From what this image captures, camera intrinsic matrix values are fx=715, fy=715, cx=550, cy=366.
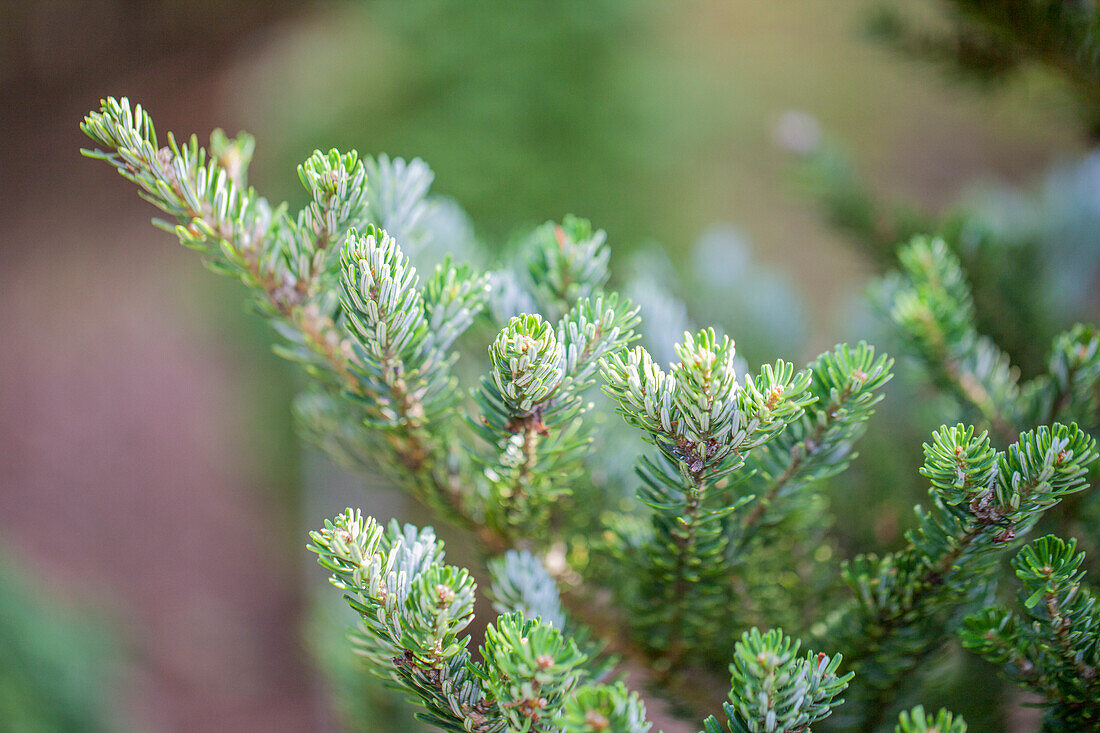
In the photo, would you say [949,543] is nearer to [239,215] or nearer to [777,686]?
[777,686]

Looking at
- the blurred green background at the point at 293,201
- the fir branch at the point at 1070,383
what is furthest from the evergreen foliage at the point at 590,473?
the blurred green background at the point at 293,201

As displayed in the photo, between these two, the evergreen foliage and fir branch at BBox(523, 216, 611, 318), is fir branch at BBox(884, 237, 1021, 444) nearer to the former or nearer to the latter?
the evergreen foliage

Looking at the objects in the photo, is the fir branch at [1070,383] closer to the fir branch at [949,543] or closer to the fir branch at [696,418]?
the fir branch at [949,543]

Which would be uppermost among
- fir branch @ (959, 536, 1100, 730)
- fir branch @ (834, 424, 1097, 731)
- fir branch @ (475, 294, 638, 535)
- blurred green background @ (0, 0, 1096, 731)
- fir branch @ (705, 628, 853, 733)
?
blurred green background @ (0, 0, 1096, 731)

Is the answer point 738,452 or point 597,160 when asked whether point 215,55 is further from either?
point 738,452

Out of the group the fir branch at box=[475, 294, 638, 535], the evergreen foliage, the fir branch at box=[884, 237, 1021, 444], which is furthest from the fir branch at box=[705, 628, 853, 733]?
the fir branch at box=[884, 237, 1021, 444]

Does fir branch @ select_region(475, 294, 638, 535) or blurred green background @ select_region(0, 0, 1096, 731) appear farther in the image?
blurred green background @ select_region(0, 0, 1096, 731)
